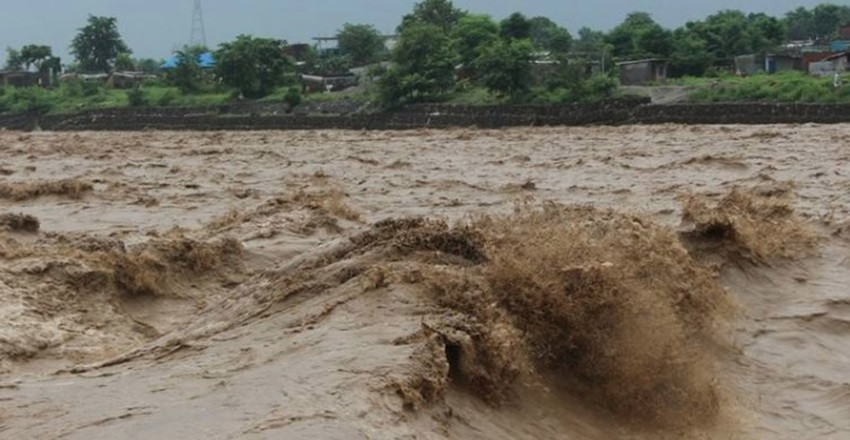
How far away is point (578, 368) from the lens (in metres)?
5.12

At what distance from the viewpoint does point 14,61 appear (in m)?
77.6

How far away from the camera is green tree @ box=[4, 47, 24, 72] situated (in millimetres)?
75375

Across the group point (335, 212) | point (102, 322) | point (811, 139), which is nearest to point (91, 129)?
point (811, 139)

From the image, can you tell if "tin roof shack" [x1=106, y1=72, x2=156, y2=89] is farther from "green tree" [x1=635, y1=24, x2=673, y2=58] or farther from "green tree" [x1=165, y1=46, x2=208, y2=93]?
"green tree" [x1=635, y1=24, x2=673, y2=58]

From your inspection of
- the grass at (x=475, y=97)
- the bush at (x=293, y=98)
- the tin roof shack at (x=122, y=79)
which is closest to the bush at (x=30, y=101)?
the tin roof shack at (x=122, y=79)

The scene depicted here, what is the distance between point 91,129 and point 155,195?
1374 inches

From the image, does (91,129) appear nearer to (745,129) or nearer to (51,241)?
(745,129)

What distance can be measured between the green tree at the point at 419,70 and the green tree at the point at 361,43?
17.6 metres

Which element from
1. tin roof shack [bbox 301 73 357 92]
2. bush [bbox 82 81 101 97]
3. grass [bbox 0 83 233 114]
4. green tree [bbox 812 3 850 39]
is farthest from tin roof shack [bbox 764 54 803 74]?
bush [bbox 82 81 101 97]

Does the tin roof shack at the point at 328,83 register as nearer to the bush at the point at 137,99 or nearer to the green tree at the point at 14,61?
the bush at the point at 137,99

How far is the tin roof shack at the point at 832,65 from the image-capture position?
123 feet

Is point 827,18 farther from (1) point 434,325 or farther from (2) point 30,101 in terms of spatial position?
(1) point 434,325

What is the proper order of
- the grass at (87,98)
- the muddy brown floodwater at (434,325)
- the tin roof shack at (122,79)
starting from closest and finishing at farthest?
the muddy brown floodwater at (434,325), the grass at (87,98), the tin roof shack at (122,79)

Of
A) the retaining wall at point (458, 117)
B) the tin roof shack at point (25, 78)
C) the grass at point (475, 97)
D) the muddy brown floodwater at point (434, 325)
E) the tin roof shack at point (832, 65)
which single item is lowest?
the muddy brown floodwater at point (434, 325)
